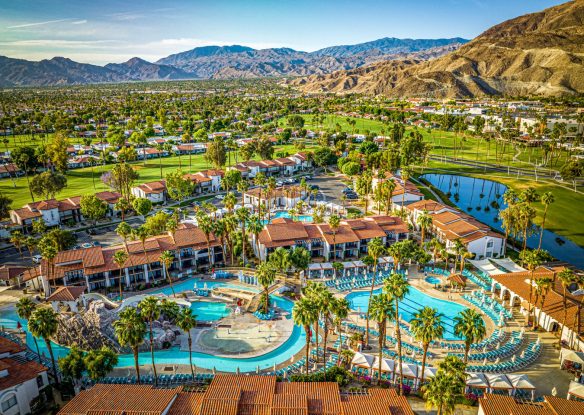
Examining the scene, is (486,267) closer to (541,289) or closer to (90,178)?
(541,289)

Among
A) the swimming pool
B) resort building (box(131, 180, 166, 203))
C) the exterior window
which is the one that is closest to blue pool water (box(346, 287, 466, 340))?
the swimming pool

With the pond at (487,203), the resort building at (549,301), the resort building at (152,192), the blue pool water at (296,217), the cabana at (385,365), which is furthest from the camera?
the resort building at (152,192)

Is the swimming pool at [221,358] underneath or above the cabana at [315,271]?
underneath

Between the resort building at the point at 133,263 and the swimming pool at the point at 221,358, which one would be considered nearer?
the swimming pool at the point at 221,358

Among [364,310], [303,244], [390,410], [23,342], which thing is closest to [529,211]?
[364,310]

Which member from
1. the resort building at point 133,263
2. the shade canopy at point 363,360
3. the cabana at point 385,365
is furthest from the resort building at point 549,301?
the resort building at point 133,263

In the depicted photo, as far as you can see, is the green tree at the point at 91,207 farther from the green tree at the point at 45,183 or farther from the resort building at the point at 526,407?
the resort building at the point at 526,407

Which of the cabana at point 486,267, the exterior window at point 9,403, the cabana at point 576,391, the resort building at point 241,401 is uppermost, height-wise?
the cabana at point 486,267
